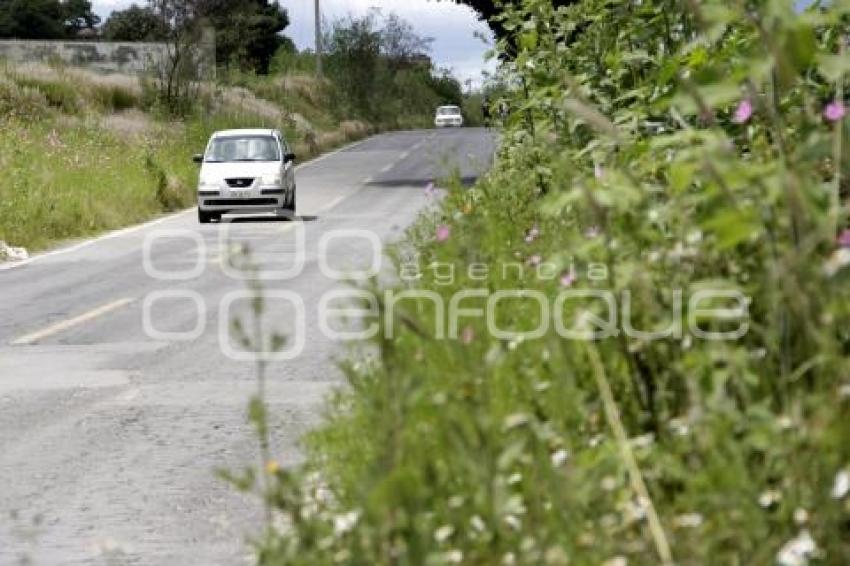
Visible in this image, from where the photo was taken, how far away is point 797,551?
351 centimetres

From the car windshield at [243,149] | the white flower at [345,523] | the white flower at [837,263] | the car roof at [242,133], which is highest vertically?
the white flower at [837,263]

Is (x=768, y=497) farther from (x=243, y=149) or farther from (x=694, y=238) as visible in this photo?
(x=243, y=149)

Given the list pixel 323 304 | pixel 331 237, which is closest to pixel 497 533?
pixel 323 304

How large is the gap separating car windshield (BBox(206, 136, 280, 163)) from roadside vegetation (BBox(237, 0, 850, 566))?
23.8 meters

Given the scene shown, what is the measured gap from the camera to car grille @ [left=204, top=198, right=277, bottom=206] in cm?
2873

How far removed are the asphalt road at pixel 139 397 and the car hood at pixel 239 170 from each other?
5970 mm

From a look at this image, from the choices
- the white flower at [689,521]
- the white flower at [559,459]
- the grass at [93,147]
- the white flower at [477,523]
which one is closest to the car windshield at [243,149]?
the grass at [93,147]

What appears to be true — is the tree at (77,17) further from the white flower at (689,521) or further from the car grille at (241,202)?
the white flower at (689,521)

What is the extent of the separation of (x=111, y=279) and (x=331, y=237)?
621cm

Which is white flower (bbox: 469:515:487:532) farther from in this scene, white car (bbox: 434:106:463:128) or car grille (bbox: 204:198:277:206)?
white car (bbox: 434:106:463:128)

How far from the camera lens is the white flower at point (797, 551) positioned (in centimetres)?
346

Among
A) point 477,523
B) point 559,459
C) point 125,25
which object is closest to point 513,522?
point 477,523

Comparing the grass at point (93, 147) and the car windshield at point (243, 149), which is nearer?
the grass at point (93, 147)

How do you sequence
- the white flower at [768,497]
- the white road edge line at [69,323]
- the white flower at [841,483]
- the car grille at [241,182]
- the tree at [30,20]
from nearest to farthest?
the white flower at [841,483], the white flower at [768,497], the white road edge line at [69,323], the car grille at [241,182], the tree at [30,20]
